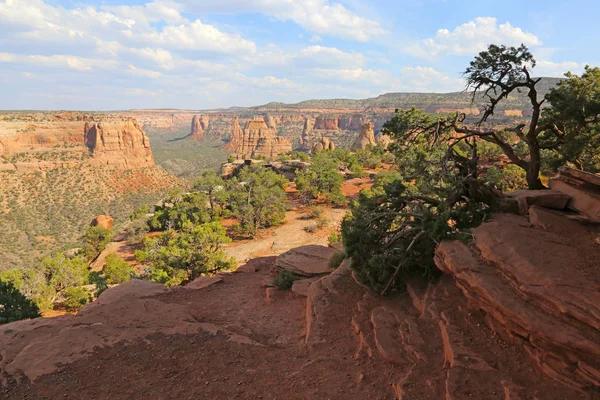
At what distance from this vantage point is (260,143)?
472ft

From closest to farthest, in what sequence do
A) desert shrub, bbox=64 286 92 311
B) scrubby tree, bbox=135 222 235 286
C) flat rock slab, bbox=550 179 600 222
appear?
flat rock slab, bbox=550 179 600 222 → scrubby tree, bbox=135 222 235 286 → desert shrub, bbox=64 286 92 311

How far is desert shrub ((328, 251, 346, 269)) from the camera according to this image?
14752 millimetres

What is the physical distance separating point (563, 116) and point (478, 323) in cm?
913

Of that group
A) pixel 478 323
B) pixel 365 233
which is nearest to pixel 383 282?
pixel 365 233

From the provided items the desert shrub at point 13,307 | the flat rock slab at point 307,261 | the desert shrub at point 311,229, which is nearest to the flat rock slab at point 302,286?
the flat rock slab at point 307,261

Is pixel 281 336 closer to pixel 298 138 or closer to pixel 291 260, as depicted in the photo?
pixel 291 260

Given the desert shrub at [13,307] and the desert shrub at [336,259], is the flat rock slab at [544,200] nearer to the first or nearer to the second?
the desert shrub at [336,259]

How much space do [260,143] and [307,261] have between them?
132 meters

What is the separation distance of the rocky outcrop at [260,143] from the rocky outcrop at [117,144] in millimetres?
37520

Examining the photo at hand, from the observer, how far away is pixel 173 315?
1176 cm

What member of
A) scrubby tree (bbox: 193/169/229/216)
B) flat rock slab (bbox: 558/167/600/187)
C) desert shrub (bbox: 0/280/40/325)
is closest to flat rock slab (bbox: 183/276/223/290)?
desert shrub (bbox: 0/280/40/325)

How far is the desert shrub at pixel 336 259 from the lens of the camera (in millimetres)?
14752

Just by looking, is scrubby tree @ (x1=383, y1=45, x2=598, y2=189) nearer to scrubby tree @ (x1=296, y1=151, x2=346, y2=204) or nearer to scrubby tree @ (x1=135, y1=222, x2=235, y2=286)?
scrubby tree @ (x1=135, y1=222, x2=235, y2=286)

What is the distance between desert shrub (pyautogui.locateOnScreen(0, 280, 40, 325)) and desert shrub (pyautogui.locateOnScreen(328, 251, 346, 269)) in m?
14.5
